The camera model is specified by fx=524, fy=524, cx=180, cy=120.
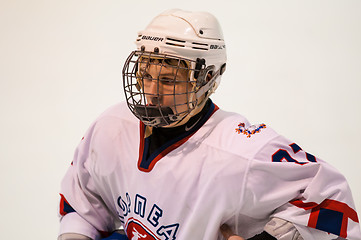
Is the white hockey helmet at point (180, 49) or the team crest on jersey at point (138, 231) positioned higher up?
the white hockey helmet at point (180, 49)

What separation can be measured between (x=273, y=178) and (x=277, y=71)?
1.98 metres

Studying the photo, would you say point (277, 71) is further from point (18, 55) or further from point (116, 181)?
point (116, 181)

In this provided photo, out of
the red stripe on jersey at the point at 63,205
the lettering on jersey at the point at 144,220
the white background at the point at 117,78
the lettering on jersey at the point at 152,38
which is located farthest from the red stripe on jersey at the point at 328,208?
the white background at the point at 117,78

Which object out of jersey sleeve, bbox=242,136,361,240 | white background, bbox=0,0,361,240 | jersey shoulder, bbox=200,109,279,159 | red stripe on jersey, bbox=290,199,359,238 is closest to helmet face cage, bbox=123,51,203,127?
jersey shoulder, bbox=200,109,279,159

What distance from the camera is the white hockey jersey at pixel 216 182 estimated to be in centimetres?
132

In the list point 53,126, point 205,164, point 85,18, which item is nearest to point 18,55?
point 85,18

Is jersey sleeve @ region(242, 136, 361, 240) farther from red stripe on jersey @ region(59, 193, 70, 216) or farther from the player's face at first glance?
red stripe on jersey @ region(59, 193, 70, 216)

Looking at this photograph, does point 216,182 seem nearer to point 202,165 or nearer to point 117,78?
point 202,165

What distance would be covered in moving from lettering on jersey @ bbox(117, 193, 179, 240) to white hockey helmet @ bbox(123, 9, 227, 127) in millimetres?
252

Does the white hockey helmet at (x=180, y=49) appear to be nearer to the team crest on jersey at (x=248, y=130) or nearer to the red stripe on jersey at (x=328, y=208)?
the team crest on jersey at (x=248, y=130)

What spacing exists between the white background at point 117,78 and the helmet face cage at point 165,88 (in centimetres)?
111

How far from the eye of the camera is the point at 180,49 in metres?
1.32

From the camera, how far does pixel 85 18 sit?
3664 mm

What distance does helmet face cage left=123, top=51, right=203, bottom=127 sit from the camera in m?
1.33
